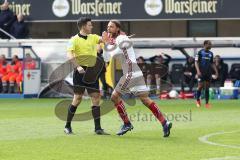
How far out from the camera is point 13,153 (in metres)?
11.9

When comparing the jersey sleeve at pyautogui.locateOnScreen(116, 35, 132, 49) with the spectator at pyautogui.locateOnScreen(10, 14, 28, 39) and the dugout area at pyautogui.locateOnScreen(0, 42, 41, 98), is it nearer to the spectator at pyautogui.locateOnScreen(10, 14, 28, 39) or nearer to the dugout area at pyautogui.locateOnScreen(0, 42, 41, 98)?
the dugout area at pyautogui.locateOnScreen(0, 42, 41, 98)

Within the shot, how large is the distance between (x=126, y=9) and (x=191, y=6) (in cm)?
267

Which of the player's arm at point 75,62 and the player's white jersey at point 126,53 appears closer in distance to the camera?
the player's white jersey at point 126,53

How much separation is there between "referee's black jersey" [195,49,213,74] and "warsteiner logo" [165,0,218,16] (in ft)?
24.8

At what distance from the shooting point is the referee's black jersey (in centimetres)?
2384

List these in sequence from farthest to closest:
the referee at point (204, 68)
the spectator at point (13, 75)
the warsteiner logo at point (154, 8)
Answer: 1. the warsteiner logo at point (154, 8)
2. the spectator at point (13, 75)
3. the referee at point (204, 68)

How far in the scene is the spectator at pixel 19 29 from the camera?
32.3 metres

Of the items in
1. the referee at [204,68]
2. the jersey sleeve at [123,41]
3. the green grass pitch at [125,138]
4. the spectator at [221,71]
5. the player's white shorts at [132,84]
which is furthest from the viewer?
the spectator at [221,71]

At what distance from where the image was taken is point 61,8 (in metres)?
32.8

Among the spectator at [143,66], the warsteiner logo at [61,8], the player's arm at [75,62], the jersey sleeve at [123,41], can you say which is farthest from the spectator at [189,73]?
the jersey sleeve at [123,41]

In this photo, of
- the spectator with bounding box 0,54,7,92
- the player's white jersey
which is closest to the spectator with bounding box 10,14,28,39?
the spectator with bounding box 0,54,7,92

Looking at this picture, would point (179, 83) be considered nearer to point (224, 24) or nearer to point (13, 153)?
point (224, 24)

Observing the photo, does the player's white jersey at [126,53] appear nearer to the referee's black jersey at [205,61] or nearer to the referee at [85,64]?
the referee at [85,64]

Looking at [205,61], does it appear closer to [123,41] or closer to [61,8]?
[123,41]
